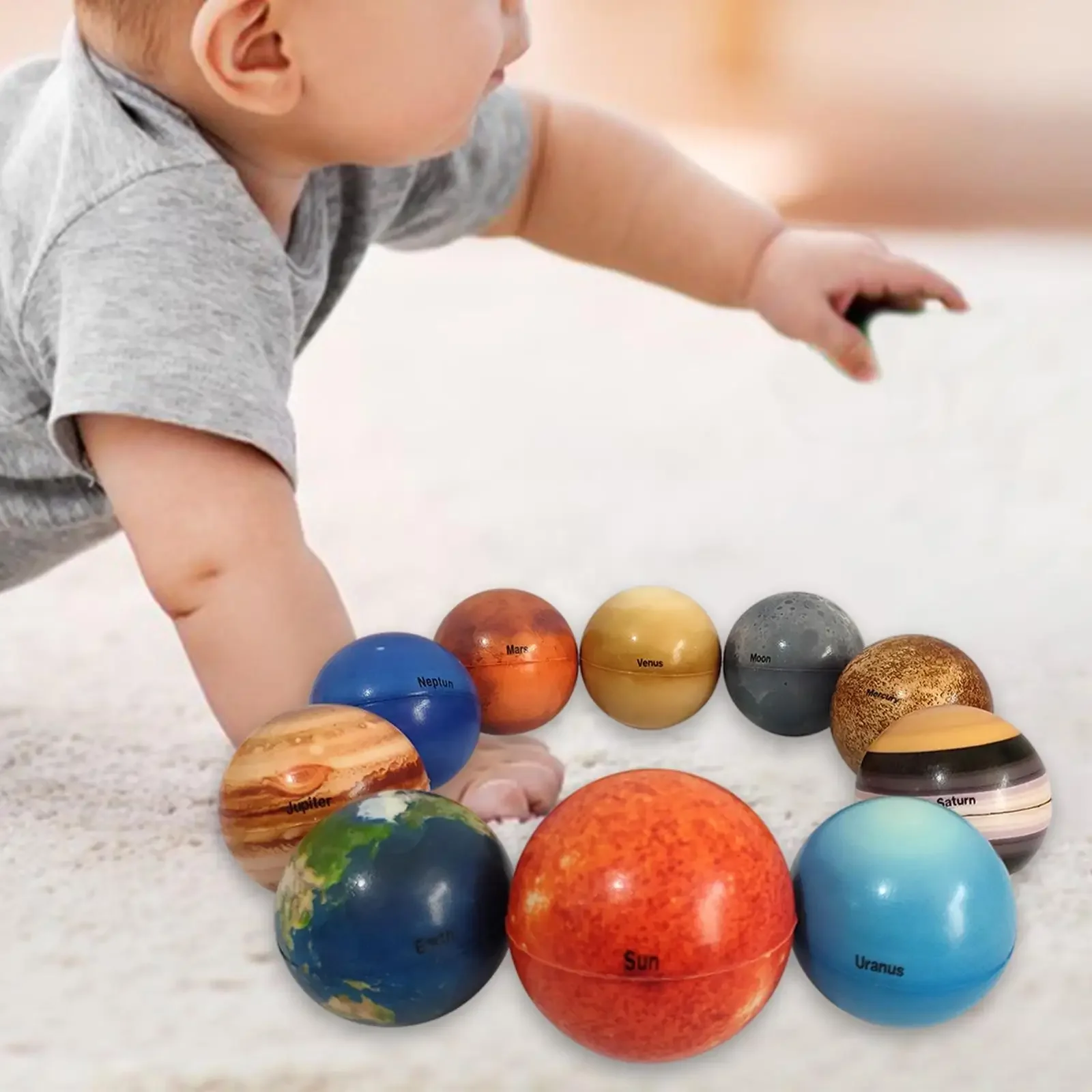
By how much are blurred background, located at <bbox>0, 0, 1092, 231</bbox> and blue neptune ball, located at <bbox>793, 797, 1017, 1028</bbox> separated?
2.02 metres

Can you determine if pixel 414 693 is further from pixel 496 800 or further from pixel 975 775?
pixel 975 775

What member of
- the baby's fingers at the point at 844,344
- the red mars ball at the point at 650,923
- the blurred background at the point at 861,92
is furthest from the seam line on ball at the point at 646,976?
the blurred background at the point at 861,92

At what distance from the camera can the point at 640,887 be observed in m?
0.55

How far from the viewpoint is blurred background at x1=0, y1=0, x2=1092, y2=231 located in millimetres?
2486

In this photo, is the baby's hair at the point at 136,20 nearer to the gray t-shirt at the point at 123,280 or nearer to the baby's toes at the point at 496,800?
the gray t-shirt at the point at 123,280

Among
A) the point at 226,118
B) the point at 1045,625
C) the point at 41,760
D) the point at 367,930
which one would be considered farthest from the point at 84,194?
the point at 1045,625

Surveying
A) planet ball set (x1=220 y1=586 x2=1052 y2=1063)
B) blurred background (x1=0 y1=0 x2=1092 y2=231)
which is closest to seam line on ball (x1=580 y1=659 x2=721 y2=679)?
planet ball set (x1=220 y1=586 x2=1052 y2=1063)

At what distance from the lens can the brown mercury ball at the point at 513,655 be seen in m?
0.84

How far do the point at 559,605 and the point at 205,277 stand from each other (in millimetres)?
379

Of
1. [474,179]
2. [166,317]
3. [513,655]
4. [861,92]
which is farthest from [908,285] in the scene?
[861,92]

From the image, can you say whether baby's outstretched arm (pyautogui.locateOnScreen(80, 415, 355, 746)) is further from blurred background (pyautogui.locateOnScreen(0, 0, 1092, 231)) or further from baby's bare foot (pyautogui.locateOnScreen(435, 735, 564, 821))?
blurred background (pyautogui.locateOnScreen(0, 0, 1092, 231))

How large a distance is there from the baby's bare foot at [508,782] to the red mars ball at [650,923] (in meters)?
0.19

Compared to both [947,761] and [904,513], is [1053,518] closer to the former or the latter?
[904,513]

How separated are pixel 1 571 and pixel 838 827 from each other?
0.69m
